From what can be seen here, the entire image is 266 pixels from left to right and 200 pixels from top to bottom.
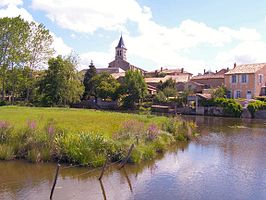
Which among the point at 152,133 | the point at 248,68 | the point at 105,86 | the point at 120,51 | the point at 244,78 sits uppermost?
the point at 120,51

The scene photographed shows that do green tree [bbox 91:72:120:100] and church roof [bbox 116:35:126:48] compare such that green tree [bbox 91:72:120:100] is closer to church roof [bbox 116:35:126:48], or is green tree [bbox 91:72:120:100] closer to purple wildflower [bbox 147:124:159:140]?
purple wildflower [bbox 147:124:159:140]

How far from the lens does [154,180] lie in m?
17.5

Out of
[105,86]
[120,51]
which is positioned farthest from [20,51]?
[120,51]

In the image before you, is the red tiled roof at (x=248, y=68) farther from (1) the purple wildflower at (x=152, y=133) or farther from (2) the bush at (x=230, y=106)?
(1) the purple wildflower at (x=152, y=133)

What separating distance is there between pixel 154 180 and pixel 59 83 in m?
40.5

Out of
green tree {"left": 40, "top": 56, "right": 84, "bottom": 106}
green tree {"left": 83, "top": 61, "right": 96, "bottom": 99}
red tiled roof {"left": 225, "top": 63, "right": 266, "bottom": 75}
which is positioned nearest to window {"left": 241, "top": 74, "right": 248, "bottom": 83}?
red tiled roof {"left": 225, "top": 63, "right": 266, "bottom": 75}

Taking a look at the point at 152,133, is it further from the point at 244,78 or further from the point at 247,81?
the point at 244,78

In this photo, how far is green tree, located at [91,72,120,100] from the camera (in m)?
72.6

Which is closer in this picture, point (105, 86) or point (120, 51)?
point (105, 86)

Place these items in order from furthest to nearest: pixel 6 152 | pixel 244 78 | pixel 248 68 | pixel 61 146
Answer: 1. pixel 248 68
2. pixel 244 78
3. pixel 61 146
4. pixel 6 152

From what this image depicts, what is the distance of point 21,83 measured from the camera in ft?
188

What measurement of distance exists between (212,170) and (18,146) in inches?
418

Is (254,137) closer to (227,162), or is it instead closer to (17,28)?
(227,162)

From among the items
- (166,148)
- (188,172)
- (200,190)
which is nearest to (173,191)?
(200,190)
